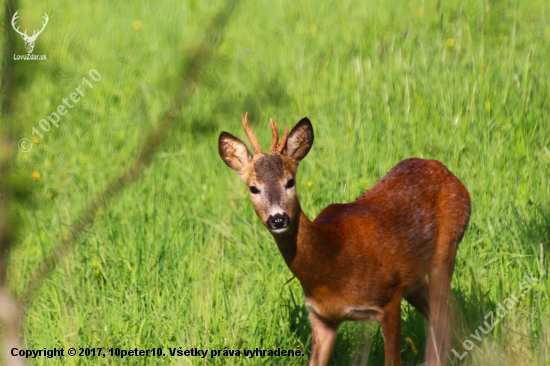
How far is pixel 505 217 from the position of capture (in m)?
4.68

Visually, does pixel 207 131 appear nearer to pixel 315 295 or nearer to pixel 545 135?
pixel 315 295

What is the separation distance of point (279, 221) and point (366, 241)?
660mm

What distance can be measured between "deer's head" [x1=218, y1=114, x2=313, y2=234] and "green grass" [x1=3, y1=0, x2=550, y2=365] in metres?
0.20

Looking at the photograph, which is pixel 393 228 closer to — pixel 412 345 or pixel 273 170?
pixel 412 345

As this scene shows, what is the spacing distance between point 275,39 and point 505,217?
144 inches

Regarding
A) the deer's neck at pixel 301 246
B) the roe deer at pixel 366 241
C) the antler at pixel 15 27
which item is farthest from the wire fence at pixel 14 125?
the deer's neck at pixel 301 246

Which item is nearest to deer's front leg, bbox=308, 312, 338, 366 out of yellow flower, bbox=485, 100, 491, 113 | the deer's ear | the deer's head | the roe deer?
the roe deer

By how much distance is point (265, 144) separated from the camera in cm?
559

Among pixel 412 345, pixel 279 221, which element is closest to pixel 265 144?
pixel 412 345

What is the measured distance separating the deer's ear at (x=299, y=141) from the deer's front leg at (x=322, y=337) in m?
0.73

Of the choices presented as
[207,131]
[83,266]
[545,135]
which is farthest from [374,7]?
[207,131]

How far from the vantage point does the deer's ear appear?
3756mm

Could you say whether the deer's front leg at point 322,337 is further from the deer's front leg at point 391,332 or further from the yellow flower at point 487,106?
the yellow flower at point 487,106

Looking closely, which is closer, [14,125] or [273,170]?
[14,125]
